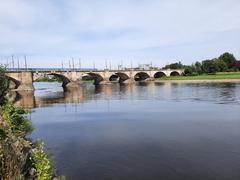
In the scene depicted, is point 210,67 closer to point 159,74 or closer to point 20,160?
point 159,74

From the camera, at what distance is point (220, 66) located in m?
157

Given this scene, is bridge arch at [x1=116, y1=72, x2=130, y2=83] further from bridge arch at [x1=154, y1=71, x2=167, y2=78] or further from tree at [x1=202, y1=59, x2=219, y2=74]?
tree at [x1=202, y1=59, x2=219, y2=74]

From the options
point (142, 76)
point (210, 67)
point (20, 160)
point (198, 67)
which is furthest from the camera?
point (142, 76)

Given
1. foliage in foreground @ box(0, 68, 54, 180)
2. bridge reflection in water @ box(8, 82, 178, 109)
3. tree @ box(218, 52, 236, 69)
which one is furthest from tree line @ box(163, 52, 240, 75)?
foliage in foreground @ box(0, 68, 54, 180)

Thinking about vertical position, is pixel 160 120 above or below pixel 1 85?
below

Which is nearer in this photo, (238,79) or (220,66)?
(238,79)

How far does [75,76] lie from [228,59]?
302ft

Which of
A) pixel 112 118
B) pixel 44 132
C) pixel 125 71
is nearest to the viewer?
pixel 44 132

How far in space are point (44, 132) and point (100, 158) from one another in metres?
10.5


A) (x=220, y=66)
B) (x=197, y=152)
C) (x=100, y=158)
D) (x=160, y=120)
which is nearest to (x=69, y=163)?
(x=100, y=158)

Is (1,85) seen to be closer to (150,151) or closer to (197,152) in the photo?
(150,151)

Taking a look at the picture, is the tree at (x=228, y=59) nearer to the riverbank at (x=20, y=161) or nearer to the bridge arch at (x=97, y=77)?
the bridge arch at (x=97, y=77)

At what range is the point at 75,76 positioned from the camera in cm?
12188

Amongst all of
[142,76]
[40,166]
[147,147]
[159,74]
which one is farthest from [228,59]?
[40,166]
